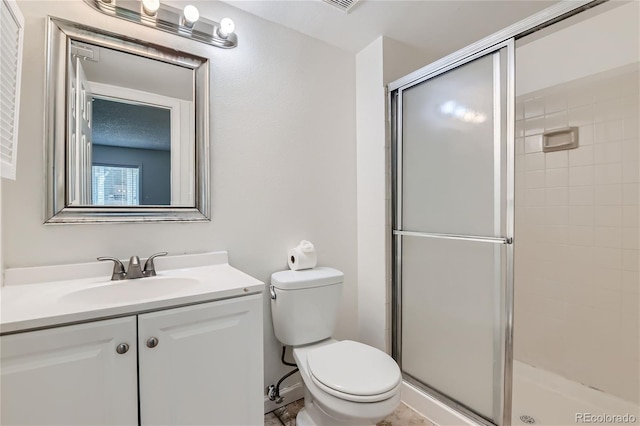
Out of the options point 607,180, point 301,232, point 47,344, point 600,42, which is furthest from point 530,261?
point 47,344

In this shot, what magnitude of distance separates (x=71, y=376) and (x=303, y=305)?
955 millimetres

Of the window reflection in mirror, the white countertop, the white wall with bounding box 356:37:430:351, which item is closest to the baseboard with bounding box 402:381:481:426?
the white wall with bounding box 356:37:430:351

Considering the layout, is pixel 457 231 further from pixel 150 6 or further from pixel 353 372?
pixel 150 6

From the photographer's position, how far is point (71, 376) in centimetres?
84

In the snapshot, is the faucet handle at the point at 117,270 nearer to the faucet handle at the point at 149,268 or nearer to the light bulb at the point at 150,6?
the faucet handle at the point at 149,268

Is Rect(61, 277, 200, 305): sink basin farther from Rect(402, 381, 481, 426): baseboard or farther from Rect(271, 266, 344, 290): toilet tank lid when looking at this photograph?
Rect(402, 381, 481, 426): baseboard

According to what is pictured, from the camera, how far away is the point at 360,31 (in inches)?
71.8

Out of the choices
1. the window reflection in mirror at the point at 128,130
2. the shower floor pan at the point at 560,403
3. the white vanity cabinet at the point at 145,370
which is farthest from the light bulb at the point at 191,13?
the shower floor pan at the point at 560,403

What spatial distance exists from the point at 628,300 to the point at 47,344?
8.71ft

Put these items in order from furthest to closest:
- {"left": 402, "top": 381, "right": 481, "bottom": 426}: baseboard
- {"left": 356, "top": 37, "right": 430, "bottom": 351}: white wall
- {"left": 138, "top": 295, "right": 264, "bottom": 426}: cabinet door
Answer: {"left": 356, "top": 37, "right": 430, "bottom": 351}: white wall < {"left": 402, "top": 381, "right": 481, "bottom": 426}: baseboard < {"left": 138, "top": 295, "right": 264, "bottom": 426}: cabinet door

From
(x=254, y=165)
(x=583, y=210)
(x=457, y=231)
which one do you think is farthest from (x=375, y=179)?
(x=583, y=210)

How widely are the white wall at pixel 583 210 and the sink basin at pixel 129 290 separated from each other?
2180 millimetres

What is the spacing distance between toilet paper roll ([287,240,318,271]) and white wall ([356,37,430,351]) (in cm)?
43

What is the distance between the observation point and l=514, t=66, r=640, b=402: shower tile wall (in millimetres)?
1697
